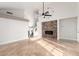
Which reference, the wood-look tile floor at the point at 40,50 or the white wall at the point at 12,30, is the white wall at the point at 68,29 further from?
the white wall at the point at 12,30

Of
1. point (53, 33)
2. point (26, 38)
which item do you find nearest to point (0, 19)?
point (26, 38)

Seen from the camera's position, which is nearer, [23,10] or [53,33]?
[23,10]

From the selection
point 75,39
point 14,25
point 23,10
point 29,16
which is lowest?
point 75,39

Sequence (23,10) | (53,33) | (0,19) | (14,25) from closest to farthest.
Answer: (0,19)
(23,10)
(14,25)
(53,33)

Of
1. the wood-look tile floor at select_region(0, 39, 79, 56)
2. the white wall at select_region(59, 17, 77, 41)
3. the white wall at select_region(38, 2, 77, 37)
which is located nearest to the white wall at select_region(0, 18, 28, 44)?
the wood-look tile floor at select_region(0, 39, 79, 56)

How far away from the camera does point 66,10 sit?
7504 millimetres

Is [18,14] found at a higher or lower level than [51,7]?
lower

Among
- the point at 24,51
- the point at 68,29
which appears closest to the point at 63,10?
the point at 68,29

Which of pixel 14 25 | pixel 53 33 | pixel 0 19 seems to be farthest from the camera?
pixel 53 33

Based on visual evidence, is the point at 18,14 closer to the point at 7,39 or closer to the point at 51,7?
the point at 7,39

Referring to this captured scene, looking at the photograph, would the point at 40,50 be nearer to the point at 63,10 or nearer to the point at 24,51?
the point at 24,51

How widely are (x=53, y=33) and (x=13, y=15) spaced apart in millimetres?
3575

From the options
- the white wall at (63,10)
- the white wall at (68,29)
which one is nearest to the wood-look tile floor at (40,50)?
the white wall at (68,29)

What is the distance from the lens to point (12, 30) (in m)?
7.21
